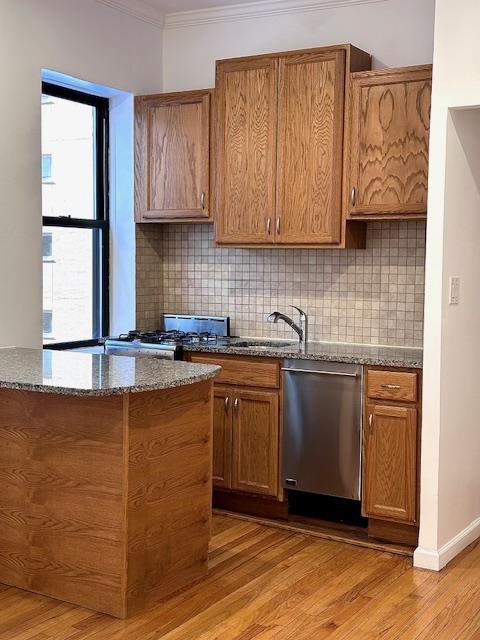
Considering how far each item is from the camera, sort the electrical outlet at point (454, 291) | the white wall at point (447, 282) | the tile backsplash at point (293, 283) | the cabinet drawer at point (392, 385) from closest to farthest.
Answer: the white wall at point (447, 282), the electrical outlet at point (454, 291), the cabinet drawer at point (392, 385), the tile backsplash at point (293, 283)

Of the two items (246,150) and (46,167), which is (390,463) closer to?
(246,150)

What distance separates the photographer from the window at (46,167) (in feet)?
16.2

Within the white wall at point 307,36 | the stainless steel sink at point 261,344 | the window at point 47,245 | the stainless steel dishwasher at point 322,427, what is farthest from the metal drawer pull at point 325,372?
the white wall at point 307,36

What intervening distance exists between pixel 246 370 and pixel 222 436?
40cm

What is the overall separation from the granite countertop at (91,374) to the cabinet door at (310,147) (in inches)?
50.6

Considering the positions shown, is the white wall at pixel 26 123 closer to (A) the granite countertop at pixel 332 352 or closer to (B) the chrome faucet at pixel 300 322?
(A) the granite countertop at pixel 332 352

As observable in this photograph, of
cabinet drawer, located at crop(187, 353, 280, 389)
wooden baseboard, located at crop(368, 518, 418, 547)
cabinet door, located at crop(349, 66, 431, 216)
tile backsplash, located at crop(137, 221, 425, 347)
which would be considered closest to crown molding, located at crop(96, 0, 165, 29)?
tile backsplash, located at crop(137, 221, 425, 347)

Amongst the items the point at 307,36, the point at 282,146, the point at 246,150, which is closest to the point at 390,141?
the point at 282,146

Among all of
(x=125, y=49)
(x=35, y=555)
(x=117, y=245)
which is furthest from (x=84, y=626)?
(x=125, y=49)

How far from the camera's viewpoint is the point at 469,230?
13.5 ft

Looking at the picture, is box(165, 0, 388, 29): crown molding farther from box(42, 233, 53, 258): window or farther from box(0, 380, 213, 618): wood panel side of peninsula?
box(0, 380, 213, 618): wood panel side of peninsula

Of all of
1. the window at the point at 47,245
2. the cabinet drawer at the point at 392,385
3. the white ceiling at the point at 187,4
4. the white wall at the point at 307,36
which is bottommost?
the cabinet drawer at the point at 392,385

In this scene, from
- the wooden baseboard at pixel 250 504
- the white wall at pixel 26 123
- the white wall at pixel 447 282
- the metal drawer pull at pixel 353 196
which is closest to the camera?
the white wall at pixel 447 282

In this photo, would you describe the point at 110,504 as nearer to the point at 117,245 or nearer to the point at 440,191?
the point at 440,191
